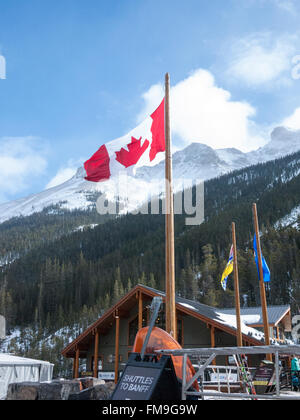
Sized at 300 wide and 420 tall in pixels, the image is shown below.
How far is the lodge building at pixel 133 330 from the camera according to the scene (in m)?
24.9

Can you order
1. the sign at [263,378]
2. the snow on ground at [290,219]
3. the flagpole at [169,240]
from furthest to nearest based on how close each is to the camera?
the snow on ground at [290,219], the sign at [263,378], the flagpole at [169,240]

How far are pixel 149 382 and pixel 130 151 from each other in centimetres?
702

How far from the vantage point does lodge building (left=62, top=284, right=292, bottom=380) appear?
81.7 ft

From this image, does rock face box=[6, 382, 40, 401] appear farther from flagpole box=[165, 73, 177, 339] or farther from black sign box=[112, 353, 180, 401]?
black sign box=[112, 353, 180, 401]

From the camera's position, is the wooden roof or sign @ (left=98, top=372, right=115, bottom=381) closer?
the wooden roof

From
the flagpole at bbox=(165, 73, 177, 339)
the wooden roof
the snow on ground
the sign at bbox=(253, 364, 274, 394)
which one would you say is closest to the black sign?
the flagpole at bbox=(165, 73, 177, 339)

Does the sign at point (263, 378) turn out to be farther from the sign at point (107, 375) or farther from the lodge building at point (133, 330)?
the sign at point (107, 375)

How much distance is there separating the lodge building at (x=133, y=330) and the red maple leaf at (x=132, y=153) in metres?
14.0

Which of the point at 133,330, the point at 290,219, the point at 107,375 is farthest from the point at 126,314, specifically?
the point at 290,219

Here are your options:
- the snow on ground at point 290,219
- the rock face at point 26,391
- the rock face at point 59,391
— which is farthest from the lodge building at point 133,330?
the snow on ground at point 290,219

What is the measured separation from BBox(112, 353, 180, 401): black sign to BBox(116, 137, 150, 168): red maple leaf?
633 centimetres

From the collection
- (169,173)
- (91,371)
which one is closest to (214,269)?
(91,371)
